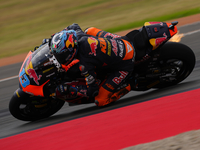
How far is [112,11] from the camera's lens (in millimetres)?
13422

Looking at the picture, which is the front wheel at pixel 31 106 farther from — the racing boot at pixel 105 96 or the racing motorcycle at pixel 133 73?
the racing boot at pixel 105 96

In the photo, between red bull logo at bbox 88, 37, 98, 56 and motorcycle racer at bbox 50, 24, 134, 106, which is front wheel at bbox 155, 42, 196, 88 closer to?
motorcycle racer at bbox 50, 24, 134, 106

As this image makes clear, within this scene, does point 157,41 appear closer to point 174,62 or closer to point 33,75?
point 174,62

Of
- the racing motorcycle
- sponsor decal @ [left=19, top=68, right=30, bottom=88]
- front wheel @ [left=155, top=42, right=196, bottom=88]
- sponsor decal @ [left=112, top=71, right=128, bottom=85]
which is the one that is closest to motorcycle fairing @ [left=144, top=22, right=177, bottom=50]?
the racing motorcycle

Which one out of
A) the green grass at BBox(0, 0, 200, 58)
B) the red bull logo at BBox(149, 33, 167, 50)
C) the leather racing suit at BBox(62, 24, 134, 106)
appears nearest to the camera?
the leather racing suit at BBox(62, 24, 134, 106)

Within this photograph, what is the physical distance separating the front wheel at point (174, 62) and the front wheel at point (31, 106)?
174 centimetres

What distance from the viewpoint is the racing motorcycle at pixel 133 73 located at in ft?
12.7

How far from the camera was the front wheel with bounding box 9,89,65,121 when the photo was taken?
406cm

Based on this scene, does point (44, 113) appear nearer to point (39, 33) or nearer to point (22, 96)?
point (22, 96)

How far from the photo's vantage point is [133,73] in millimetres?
4395

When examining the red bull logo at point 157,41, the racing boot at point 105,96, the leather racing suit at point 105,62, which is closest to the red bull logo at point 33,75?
the leather racing suit at point 105,62

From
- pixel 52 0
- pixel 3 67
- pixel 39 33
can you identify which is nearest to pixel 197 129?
pixel 3 67

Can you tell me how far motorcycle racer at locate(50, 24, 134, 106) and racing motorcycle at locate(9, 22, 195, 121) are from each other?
18 cm

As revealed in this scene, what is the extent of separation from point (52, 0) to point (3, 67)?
33.2 feet
